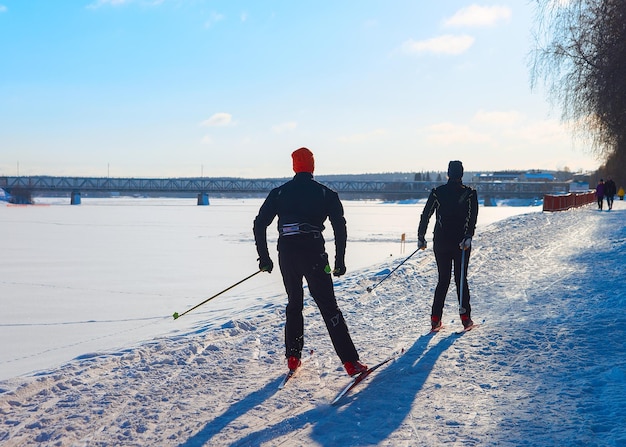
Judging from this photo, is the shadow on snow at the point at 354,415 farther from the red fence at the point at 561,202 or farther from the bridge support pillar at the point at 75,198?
the bridge support pillar at the point at 75,198

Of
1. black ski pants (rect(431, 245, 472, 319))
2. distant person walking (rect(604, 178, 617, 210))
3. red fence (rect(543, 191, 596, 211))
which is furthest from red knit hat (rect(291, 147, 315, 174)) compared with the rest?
distant person walking (rect(604, 178, 617, 210))

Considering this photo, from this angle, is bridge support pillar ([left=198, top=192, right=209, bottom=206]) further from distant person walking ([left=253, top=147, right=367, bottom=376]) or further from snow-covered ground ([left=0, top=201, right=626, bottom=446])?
distant person walking ([left=253, top=147, right=367, bottom=376])

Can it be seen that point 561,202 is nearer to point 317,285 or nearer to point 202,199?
point 317,285

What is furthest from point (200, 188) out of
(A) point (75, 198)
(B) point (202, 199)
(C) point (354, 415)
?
(C) point (354, 415)

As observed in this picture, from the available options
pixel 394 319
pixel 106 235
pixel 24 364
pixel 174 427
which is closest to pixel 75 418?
pixel 174 427

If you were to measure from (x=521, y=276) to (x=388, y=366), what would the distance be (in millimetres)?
6423

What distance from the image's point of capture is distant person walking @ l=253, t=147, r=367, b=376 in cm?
478

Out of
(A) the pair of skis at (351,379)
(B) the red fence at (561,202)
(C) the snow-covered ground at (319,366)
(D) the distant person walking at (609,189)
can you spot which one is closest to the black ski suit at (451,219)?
(C) the snow-covered ground at (319,366)

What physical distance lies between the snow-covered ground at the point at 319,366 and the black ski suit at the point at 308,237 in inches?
26.0

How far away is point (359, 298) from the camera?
9070 mm

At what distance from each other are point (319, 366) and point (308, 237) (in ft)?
4.60

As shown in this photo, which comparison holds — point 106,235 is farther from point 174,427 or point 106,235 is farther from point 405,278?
point 174,427

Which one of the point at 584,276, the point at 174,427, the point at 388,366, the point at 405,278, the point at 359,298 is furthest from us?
the point at 405,278

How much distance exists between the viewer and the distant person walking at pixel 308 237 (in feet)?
15.7
